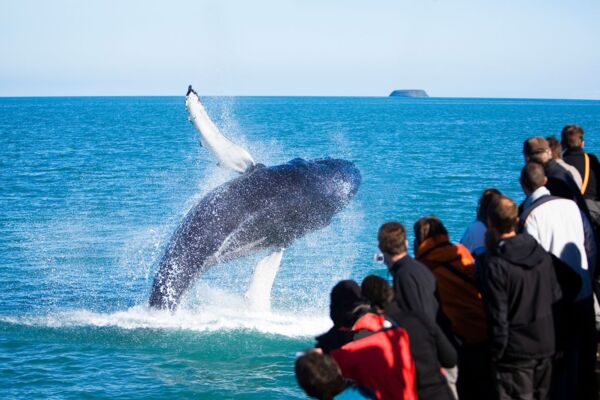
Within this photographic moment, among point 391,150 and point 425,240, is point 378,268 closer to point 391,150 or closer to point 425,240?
point 425,240

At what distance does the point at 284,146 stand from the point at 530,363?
60.0 metres

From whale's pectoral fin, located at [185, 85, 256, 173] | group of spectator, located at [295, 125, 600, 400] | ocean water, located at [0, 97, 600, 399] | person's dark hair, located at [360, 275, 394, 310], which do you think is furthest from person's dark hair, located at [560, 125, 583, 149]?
whale's pectoral fin, located at [185, 85, 256, 173]

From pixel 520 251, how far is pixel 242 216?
7.81 metres

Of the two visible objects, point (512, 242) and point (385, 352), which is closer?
point (385, 352)

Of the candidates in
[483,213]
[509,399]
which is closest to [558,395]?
[509,399]

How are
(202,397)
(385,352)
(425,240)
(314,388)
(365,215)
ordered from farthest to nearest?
(365,215) < (202,397) < (425,240) < (385,352) < (314,388)

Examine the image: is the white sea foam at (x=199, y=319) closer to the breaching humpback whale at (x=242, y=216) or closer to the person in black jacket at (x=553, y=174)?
the breaching humpback whale at (x=242, y=216)

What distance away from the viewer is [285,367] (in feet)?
45.1

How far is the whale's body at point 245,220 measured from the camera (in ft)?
45.9

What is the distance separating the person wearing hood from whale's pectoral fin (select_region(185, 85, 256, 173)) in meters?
7.58

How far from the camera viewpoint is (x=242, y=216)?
13969mm

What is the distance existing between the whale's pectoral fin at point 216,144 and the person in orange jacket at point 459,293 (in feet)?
25.0

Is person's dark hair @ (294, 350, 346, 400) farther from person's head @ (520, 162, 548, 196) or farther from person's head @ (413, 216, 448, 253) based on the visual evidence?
person's head @ (520, 162, 548, 196)

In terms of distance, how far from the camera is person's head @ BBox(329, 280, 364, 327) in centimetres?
697
